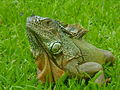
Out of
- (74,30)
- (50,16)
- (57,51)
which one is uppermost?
(50,16)

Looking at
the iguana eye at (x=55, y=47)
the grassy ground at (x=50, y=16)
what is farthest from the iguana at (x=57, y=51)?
the grassy ground at (x=50, y=16)

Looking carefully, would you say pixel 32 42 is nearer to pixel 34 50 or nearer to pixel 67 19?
pixel 34 50

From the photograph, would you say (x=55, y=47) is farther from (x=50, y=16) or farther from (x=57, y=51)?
(x=50, y=16)

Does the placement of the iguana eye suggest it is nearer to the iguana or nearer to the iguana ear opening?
the iguana

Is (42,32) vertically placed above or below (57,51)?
above

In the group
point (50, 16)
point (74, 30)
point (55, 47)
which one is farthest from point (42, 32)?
point (50, 16)

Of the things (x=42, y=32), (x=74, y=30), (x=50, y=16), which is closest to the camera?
(x=42, y=32)

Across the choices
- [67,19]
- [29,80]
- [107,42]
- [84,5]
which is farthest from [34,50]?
[84,5]

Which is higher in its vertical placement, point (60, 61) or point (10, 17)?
point (10, 17)
